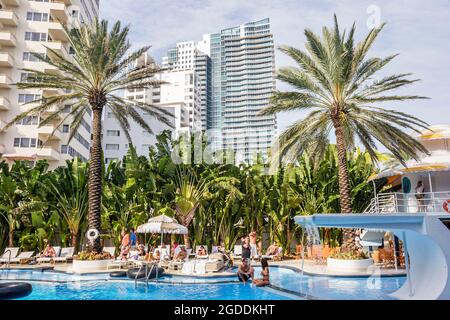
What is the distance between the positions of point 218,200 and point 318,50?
11045mm

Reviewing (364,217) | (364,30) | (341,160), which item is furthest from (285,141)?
(364,217)

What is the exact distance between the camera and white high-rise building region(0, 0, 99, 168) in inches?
1618

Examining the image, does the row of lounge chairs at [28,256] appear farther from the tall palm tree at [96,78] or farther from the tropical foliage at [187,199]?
the tall palm tree at [96,78]

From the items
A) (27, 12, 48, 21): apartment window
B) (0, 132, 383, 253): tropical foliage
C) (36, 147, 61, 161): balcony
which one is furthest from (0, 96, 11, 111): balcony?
(0, 132, 383, 253): tropical foliage

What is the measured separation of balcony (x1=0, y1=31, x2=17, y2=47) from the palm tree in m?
37.1

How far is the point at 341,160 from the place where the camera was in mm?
17578

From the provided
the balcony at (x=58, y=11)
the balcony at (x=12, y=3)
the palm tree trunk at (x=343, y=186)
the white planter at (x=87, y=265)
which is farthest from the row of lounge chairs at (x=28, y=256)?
the balcony at (x=12, y=3)

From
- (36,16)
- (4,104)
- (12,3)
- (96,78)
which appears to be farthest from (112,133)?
(96,78)

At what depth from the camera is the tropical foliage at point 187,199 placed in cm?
2252

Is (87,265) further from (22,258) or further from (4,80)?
(4,80)

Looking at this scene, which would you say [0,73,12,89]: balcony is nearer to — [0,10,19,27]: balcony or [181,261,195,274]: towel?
[0,10,19,27]: balcony

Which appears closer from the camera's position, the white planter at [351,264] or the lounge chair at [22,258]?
the white planter at [351,264]

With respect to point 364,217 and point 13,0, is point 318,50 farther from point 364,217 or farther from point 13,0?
point 13,0
